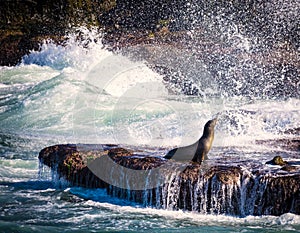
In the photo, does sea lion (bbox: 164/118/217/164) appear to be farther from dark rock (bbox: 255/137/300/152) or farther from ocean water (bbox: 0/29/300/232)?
dark rock (bbox: 255/137/300/152)

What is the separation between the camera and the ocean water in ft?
29.0

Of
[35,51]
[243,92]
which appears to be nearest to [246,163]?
[243,92]

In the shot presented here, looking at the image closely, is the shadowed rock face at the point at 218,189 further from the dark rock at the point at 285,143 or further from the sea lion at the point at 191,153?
the dark rock at the point at 285,143

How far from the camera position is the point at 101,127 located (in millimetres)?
19312

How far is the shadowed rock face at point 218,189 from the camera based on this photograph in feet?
28.8

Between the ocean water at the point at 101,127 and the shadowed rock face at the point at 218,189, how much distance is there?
17 centimetres

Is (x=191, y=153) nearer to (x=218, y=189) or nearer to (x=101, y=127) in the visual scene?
(x=218, y=189)

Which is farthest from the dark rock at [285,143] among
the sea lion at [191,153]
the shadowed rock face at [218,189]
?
the shadowed rock face at [218,189]

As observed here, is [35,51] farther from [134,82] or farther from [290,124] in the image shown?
[290,124]

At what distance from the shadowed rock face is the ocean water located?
165mm

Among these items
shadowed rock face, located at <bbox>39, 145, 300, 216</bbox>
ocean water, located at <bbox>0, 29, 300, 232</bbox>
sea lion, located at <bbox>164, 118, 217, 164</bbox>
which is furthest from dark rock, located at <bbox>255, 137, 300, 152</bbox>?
shadowed rock face, located at <bbox>39, 145, 300, 216</bbox>

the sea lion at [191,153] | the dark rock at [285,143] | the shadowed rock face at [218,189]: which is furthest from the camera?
the dark rock at [285,143]

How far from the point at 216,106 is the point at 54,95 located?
609 cm

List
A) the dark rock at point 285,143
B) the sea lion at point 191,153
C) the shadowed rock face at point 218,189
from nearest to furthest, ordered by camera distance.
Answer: the shadowed rock face at point 218,189
the sea lion at point 191,153
the dark rock at point 285,143
